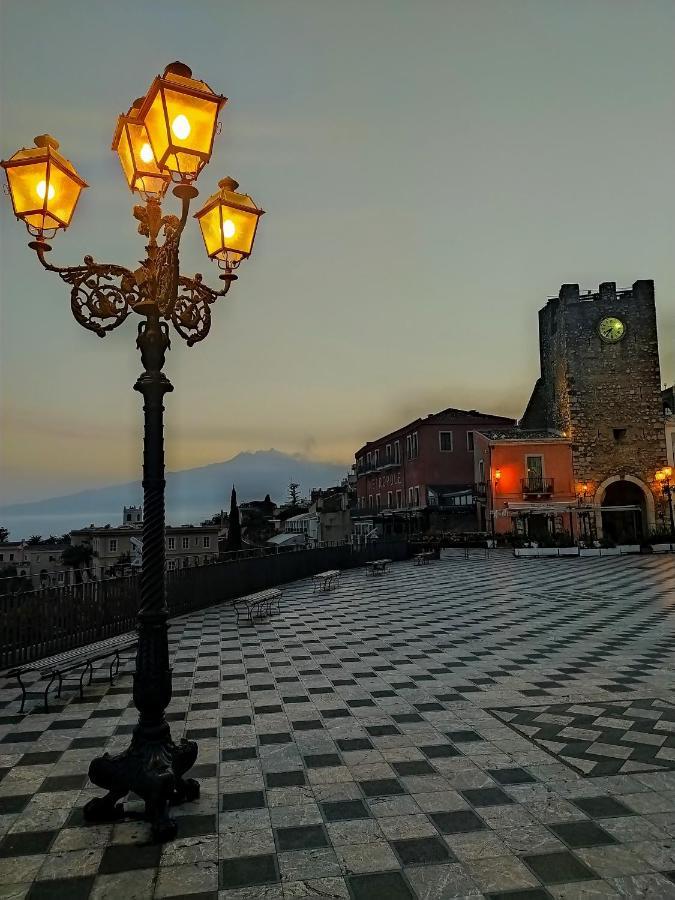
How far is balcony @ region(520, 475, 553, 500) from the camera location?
119 ft

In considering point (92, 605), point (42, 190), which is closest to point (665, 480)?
point (92, 605)

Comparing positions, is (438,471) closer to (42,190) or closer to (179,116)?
(42,190)

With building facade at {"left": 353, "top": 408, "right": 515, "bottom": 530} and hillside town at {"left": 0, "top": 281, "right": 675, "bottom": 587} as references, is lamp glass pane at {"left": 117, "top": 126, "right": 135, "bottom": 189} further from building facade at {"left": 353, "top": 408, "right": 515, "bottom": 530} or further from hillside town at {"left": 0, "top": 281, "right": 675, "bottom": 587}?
building facade at {"left": 353, "top": 408, "right": 515, "bottom": 530}

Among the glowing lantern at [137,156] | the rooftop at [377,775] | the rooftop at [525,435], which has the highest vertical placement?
the rooftop at [525,435]

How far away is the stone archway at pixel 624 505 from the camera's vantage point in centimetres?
3597

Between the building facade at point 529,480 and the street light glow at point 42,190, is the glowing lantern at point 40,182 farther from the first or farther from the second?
the building facade at point 529,480

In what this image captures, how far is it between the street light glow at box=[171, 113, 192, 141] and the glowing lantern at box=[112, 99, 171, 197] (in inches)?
19.1

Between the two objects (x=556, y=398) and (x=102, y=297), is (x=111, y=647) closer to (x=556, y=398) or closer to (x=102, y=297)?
(x=102, y=297)

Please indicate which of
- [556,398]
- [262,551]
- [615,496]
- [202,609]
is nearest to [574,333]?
[556,398]

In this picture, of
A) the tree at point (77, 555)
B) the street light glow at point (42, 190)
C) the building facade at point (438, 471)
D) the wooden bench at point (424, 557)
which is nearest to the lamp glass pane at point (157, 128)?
the street light glow at point (42, 190)

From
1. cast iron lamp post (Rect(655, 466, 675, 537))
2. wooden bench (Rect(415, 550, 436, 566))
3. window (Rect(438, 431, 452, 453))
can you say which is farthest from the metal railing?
wooden bench (Rect(415, 550, 436, 566))

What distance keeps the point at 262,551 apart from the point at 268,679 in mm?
10198

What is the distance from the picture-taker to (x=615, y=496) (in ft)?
123

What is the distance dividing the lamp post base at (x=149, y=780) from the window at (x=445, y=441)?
3964 cm
